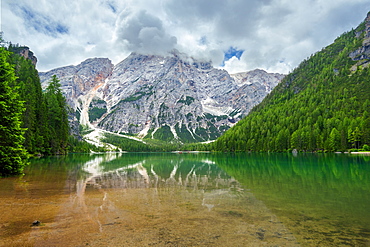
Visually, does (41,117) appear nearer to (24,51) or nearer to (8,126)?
(8,126)

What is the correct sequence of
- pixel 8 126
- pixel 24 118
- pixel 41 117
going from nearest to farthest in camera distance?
pixel 8 126 → pixel 24 118 → pixel 41 117

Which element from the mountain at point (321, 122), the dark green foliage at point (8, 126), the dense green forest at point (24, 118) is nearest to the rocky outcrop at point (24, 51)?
the dense green forest at point (24, 118)

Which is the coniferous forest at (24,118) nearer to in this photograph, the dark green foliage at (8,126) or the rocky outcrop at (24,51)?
the dark green foliage at (8,126)

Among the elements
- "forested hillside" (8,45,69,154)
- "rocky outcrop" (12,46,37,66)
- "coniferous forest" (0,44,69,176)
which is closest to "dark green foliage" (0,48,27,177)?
"coniferous forest" (0,44,69,176)

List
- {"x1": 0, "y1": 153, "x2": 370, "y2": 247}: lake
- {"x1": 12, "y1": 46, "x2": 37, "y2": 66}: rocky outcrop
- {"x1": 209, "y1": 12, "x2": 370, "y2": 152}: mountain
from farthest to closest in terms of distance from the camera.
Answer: {"x1": 12, "y1": 46, "x2": 37, "y2": 66}: rocky outcrop
{"x1": 209, "y1": 12, "x2": 370, "y2": 152}: mountain
{"x1": 0, "y1": 153, "x2": 370, "y2": 247}: lake

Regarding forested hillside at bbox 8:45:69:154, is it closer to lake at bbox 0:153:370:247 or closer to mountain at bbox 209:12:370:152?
lake at bbox 0:153:370:247

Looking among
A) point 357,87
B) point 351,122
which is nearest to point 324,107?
point 357,87

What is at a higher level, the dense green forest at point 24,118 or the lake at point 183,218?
the dense green forest at point 24,118

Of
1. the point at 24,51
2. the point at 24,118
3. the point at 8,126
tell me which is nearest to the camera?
the point at 8,126

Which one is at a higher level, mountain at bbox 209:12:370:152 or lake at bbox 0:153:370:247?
mountain at bbox 209:12:370:152

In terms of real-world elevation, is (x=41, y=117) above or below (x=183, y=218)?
above

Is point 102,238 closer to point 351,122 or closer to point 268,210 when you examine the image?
point 268,210

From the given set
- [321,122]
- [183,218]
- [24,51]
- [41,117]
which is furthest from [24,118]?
[321,122]

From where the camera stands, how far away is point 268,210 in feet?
41.0
